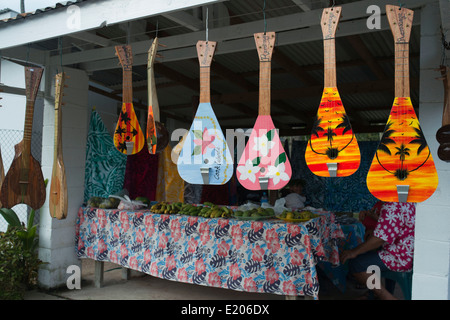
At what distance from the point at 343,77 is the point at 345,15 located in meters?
3.52

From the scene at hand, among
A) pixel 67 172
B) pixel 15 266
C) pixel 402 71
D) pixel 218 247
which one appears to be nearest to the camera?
pixel 402 71

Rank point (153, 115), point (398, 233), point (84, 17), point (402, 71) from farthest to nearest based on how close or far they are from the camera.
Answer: point (398, 233) → point (84, 17) → point (153, 115) → point (402, 71)

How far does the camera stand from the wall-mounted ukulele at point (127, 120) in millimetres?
2441

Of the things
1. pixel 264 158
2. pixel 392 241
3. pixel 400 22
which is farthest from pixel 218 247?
pixel 400 22

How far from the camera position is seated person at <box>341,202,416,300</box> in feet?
11.0

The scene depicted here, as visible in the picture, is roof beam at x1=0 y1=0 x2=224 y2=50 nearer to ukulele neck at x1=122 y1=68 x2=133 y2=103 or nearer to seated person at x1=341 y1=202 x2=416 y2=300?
ukulele neck at x1=122 y1=68 x2=133 y2=103

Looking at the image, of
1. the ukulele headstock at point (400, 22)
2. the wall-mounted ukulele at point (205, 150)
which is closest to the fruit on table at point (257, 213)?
the wall-mounted ukulele at point (205, 150)

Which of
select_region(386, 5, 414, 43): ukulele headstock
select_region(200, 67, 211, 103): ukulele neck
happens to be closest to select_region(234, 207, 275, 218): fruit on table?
select_region(200, 67, 211, 103): ukulele neck

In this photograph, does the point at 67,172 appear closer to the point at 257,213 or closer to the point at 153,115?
the point at 257,213

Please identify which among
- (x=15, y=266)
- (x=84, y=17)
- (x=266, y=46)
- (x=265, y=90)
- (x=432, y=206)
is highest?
(x=84, y=17)

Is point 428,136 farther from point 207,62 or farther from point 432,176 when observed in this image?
point 207,62

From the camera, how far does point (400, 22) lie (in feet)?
5.60

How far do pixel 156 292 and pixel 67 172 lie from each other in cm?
185
